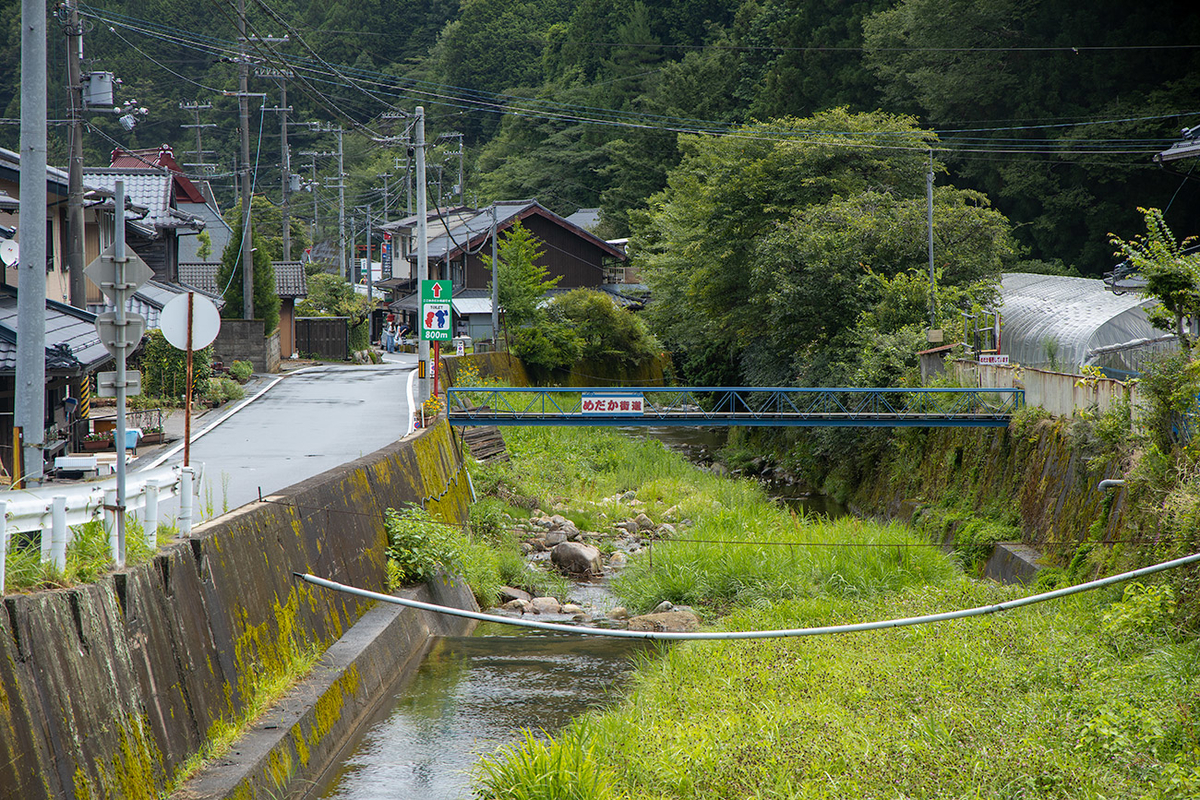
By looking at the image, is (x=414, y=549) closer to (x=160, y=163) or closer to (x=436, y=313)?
(x=436, y=313)

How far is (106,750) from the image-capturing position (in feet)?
23.0

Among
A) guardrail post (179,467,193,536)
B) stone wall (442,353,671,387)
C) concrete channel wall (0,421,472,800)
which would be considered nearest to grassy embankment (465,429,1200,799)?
concrete channel wall (0,421,472,800)

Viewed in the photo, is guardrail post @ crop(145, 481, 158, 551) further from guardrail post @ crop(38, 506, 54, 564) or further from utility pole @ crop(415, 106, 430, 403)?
utility pole @ crop(415, 106, 430, 403)

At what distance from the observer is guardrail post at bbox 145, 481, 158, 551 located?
8469mm

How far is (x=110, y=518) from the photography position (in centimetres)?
789

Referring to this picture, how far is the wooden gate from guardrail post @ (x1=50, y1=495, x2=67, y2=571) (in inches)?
1591

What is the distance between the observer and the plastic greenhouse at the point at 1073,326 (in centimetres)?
2395

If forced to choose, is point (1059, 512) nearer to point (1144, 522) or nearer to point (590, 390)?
point (1144, 522)

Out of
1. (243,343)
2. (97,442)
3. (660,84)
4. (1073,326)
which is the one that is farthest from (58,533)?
(660,84)

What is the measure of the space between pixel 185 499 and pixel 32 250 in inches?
145

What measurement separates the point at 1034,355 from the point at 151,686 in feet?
83.4

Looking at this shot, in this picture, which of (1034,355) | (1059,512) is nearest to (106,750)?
(1059,512)

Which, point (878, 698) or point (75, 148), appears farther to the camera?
point (75, 148)

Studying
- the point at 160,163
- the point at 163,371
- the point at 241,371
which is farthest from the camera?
the point at 160,163
